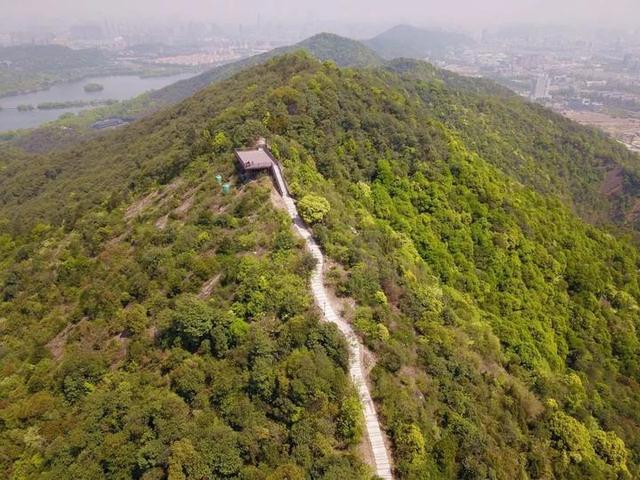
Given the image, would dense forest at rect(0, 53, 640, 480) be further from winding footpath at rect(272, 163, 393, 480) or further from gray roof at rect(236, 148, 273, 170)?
gray roof at rect(236, 148, 273, 170)

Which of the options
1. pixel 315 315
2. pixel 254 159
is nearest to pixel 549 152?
pixel 254 159

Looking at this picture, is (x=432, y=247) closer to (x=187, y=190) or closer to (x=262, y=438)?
(x=187, y=190)

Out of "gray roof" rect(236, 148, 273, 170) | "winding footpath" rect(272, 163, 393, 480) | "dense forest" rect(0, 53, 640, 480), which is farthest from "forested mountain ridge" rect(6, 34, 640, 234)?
"winding footpath" rect(272, 163, 393, 480)

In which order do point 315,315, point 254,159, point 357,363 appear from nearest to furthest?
point 357,363, point 315,315, point 254,159

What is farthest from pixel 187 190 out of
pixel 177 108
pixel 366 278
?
pixel 177 108

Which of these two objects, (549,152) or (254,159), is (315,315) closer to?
(254,159)
